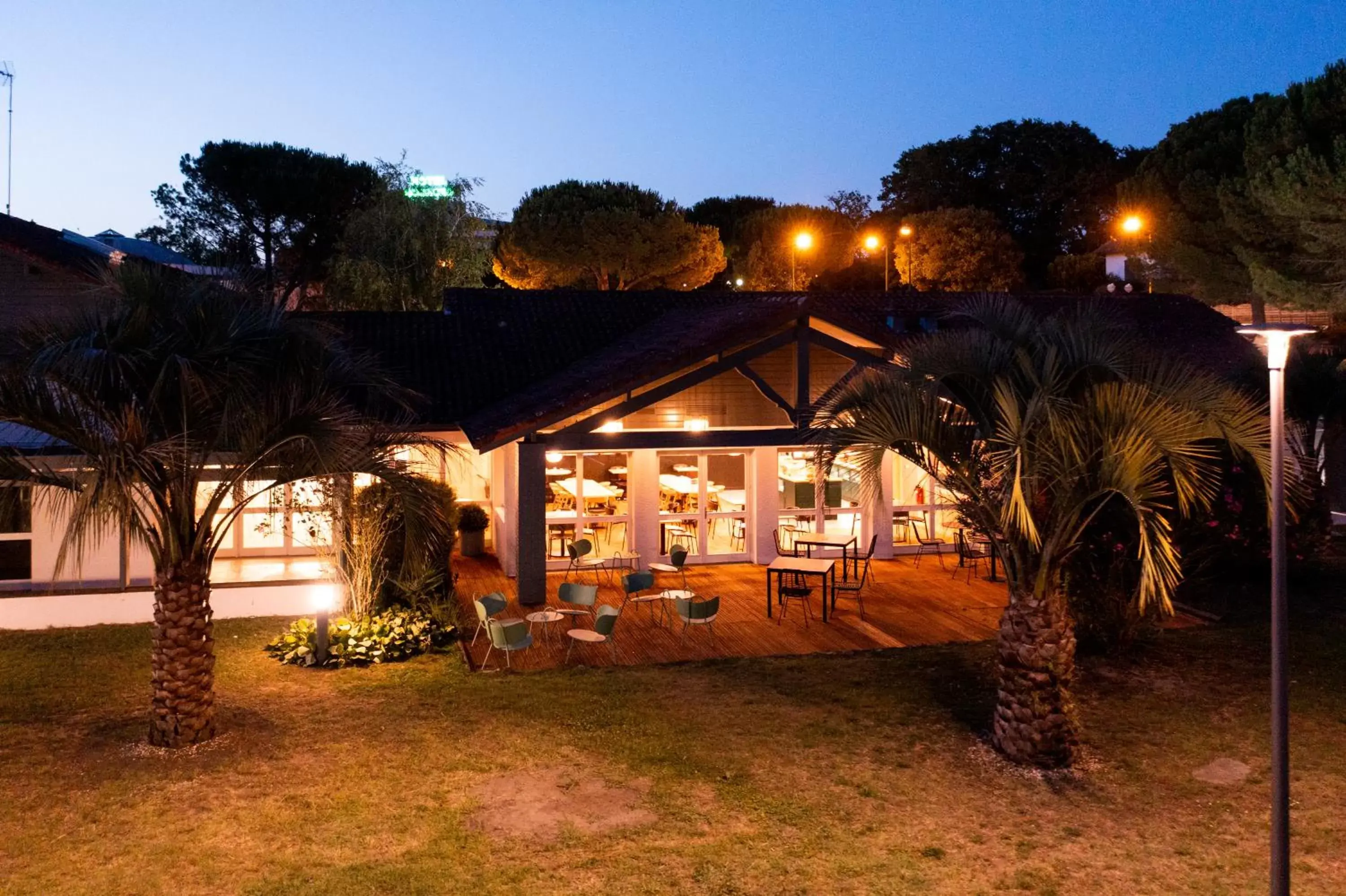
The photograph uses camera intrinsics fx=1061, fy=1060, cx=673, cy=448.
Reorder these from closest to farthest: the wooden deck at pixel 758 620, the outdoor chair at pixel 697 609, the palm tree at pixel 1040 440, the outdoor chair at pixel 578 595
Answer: the palm tree at pixel 1040 440 < the wooden deck at pixel 758 620 < the outdoor chair at pixel 697 609 < the outdoor chair at pixel 578 595

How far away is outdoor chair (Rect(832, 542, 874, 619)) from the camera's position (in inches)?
567

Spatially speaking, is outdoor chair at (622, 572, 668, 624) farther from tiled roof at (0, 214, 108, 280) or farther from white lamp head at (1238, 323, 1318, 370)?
tiled roof at (0, 214, 108, 280)

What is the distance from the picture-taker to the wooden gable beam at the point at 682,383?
15266mm

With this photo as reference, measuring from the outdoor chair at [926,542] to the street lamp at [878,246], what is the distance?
64.6ft

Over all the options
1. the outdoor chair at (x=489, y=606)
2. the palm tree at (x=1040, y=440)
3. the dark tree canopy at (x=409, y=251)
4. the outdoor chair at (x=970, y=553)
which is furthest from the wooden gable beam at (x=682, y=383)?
the dark tree canopy at (x=409, y=251)

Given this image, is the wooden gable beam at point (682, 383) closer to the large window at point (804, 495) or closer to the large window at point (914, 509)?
the large window at point (804, 495)

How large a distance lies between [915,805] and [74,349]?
716 centimetres

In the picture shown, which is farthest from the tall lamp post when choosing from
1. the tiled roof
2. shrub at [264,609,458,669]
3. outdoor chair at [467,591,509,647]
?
shrub at [264,609,458,669]

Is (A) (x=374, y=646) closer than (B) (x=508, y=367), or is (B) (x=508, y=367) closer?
(A) (x=374, y=646)

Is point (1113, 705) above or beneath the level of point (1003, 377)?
beneath

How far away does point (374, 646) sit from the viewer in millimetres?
12008

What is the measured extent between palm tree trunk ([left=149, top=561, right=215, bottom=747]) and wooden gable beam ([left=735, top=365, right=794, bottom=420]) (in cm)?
898

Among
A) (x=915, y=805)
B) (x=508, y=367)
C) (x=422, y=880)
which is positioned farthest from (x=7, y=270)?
(x=915, y=805)

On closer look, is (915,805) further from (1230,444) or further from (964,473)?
(1230,444)
